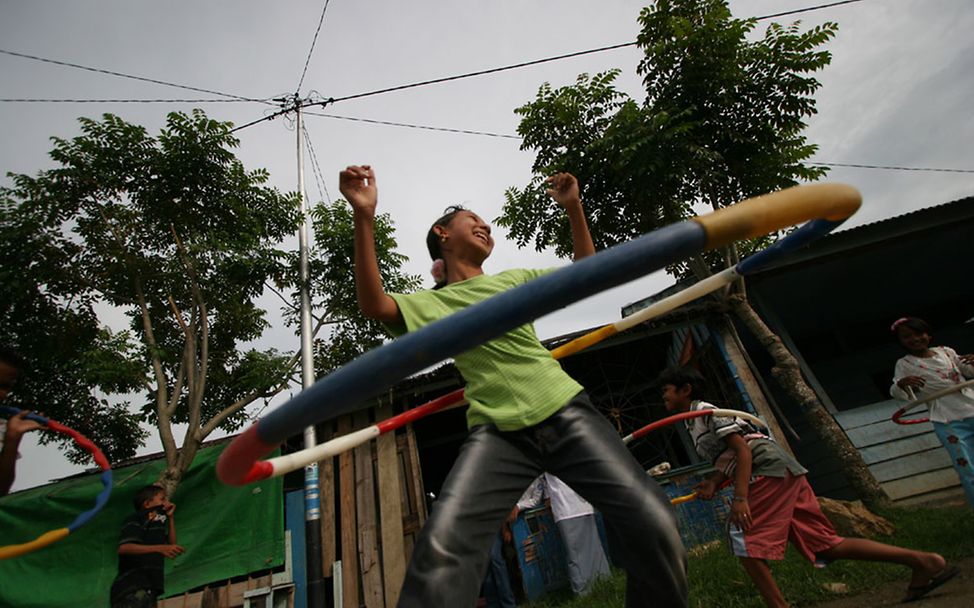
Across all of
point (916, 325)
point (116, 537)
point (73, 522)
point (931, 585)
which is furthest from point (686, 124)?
point (116, 537)

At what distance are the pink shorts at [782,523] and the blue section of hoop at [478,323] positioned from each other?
10.8ft

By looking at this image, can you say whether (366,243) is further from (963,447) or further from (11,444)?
(963,447)

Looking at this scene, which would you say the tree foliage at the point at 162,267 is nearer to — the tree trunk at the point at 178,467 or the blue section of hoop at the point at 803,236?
the tree trunk at the point at 178,467

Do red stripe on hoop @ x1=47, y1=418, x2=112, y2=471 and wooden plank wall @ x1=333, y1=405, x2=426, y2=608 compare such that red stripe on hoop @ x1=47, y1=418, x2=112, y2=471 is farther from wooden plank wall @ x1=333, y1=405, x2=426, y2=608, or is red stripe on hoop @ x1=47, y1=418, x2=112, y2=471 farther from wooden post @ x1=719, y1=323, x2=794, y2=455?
wooden post @ x1=719, y1=323, x2=794, y2=455

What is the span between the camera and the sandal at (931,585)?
10.4 feet

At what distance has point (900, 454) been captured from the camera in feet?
24.2

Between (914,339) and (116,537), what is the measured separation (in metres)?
10.6

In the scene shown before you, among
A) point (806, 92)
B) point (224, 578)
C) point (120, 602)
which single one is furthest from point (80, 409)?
point (806, 92)

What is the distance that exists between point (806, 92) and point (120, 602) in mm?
10981

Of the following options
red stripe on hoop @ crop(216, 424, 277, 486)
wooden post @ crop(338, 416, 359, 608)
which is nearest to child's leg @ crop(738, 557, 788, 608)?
red stripe on hoop @ crop(216, 424, 277, 486)

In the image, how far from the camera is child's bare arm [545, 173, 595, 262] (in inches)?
95.8

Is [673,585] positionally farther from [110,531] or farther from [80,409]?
[80,409]

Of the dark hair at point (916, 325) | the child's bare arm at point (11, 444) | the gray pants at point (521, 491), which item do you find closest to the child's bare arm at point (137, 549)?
the child's bare arm at point (11, 444)

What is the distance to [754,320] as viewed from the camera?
7.55 meters
